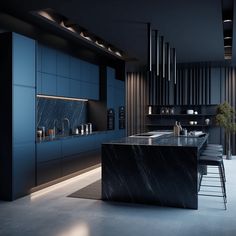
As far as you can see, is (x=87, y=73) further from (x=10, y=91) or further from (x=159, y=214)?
(x=159, y=214)

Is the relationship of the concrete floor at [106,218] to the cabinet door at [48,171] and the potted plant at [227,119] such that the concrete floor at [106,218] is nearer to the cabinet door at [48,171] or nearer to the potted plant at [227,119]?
the cabinet door at [48,171]

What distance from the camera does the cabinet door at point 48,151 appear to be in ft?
15.4

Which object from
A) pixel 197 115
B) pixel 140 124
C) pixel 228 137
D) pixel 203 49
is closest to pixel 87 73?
pixel 203 49

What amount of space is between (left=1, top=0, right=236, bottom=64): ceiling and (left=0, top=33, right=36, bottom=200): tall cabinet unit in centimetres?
64

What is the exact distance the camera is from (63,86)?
228 inches

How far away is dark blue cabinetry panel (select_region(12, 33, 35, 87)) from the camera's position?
4.18 m

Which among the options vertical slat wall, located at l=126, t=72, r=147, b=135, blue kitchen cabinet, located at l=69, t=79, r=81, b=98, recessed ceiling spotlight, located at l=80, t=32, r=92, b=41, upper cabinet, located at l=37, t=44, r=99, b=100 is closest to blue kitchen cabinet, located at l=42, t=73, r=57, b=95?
upper cabinet, located at l=37, t=44, r=99, b=100

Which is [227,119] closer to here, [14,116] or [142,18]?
[142,18]

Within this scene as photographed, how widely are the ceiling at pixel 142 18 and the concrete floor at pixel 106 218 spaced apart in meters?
2.67

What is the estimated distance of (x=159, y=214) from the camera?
11.9 ft

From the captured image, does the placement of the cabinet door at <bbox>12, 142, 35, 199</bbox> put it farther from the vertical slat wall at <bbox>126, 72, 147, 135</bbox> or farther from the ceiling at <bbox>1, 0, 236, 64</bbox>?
the vertical slat wall at <bbox>126, 72, 147, 135</bbox>

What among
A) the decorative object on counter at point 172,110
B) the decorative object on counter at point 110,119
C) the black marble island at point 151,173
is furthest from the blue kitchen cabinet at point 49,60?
the decorative object on counter at point 172,110

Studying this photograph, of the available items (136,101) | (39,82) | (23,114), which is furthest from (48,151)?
(136,101)

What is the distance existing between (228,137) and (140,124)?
262 cm
